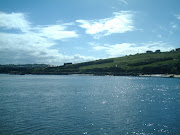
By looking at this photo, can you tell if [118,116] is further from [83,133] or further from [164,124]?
[83,133]

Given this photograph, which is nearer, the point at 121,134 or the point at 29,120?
the point at 121,134

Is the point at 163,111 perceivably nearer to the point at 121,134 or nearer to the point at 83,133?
the point at 121,134

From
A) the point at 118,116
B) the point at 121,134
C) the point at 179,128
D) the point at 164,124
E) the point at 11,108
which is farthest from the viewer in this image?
the point at 11,108

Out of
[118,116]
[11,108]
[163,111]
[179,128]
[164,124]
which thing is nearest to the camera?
[179,128]

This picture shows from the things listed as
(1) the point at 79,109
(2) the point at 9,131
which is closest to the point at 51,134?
(2) the point at 9,131

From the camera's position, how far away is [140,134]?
87.9ft

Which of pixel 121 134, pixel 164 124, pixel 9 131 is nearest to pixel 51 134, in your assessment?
pixel 9 131

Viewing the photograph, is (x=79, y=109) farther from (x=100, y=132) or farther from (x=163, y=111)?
(x=163, y=111)

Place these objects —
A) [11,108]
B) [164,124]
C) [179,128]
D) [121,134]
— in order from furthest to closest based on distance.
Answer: [11,108] < [164,124] < [179,128] < [121,134]

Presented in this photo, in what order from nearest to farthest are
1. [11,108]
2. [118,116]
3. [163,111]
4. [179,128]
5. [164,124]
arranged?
[179,128], [164,124], [118,116], [163,111], [11,108]

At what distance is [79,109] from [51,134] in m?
15.5

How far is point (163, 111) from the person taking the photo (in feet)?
132

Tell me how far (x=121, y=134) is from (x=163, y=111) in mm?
17546

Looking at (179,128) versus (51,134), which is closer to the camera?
(51,134)
